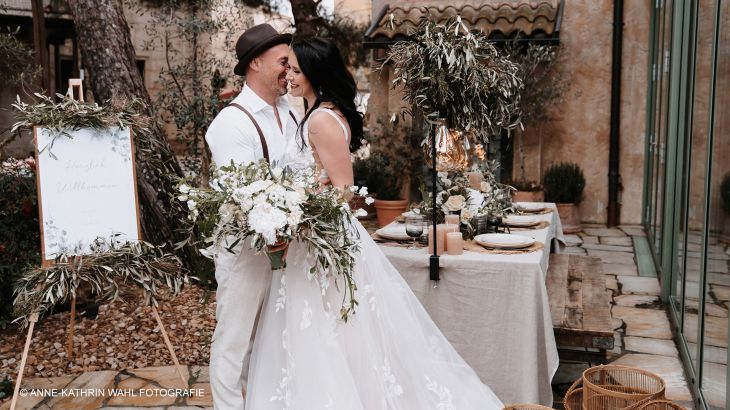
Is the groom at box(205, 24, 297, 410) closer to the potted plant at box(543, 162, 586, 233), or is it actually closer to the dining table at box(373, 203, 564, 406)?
the dining table at box(373, 203, 564, 406)

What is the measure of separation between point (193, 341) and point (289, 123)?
7.57ft

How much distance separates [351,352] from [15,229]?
9.97ft

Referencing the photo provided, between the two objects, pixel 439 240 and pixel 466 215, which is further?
pixel 466 215

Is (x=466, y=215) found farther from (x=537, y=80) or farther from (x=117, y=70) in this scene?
(x=537, y=80)

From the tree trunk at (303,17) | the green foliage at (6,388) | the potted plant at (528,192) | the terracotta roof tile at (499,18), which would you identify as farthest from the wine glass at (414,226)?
the terracotta roof tile at (499,18)

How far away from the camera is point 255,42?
327 centimetres

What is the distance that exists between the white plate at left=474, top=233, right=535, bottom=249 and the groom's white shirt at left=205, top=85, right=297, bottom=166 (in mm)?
1254

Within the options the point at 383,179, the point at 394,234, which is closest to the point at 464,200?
the point at 394,234

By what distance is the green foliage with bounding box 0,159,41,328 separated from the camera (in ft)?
15.6

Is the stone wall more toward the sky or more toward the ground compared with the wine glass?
more toward the sky

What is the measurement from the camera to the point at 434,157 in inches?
139

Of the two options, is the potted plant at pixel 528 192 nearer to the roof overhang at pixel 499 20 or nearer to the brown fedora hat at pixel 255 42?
the roof overhang at pixel 499 20

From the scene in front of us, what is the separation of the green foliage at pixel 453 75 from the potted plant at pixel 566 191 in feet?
17.8

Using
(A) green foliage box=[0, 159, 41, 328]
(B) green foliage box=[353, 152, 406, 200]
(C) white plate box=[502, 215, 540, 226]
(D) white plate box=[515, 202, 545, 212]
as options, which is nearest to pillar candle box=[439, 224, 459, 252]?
(C) white plate box=[502, 215, 540, 226]
